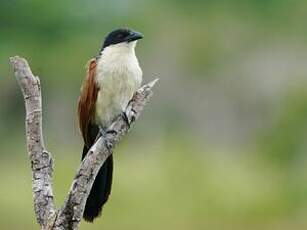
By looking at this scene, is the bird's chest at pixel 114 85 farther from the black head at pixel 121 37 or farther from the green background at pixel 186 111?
the green background at pixel 186 111

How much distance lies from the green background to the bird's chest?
5.58m

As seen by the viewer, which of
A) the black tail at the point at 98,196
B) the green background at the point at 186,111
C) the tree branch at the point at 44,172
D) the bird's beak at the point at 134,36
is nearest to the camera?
the tree branch at the point at 44,172

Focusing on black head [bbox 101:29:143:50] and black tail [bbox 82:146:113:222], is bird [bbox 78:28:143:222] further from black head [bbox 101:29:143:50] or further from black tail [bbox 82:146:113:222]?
black tail [bbox 82:146:113:222]

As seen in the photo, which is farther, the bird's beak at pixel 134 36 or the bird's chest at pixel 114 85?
the bird's beak at pixel 134 36

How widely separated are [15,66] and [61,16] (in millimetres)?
8999

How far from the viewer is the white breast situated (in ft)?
11.7

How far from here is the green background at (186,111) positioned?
10805mm

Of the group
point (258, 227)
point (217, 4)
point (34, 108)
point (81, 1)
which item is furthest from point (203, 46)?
point (34, 108)

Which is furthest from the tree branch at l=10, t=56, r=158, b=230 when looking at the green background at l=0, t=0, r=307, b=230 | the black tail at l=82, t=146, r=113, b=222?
the green background at l=0, t=0, r=307, b=230

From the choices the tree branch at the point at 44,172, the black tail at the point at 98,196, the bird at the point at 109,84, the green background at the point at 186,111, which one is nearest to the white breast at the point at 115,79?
the bird at the point at 109,84

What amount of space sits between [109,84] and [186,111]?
37.6 feet

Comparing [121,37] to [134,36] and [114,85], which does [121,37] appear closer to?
[134,36]

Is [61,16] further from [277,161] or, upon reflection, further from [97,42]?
[277,161]

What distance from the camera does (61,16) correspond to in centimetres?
1164
